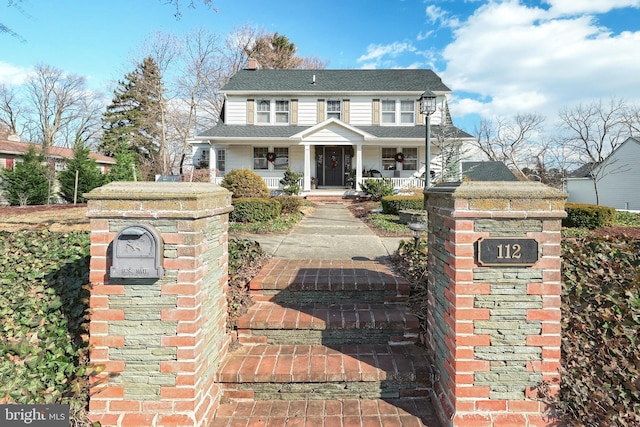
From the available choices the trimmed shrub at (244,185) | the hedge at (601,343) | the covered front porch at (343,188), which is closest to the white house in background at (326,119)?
the covered front porch at (343,188)

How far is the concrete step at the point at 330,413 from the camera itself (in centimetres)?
235

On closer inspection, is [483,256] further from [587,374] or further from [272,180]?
[272,180]

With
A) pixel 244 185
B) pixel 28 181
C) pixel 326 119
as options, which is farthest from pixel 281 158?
pixel 28 181

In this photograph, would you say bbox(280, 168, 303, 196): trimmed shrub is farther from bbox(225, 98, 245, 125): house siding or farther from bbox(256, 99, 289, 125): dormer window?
bbox(225, 98, 245, 125): house siding

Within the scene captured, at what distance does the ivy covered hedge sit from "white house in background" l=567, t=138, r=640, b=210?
2524 centimetres

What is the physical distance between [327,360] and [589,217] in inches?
378

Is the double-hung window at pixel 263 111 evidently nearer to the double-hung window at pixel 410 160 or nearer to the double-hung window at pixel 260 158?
the double-hung window at pixel 260 158

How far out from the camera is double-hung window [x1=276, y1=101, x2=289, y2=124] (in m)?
19.1

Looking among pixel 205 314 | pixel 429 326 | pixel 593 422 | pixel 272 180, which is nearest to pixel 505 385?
pixel 593 422

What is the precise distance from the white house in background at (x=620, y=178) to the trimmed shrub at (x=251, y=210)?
20.6 meters

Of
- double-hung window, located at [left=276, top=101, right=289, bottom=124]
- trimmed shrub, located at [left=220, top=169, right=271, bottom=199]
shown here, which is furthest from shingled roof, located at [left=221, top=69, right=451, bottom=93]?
trimmed shrub, located at [left=220, top=169, right=271, bottom=199]

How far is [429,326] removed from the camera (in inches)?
112

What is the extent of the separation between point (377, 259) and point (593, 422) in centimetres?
323

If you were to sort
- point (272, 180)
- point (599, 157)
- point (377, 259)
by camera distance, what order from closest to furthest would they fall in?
point (377, 259)
point (272, 180)
point (599, 157)
